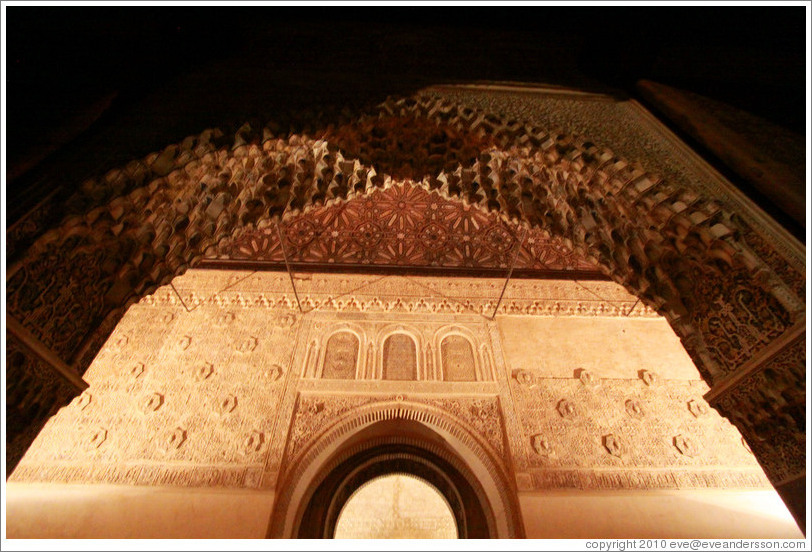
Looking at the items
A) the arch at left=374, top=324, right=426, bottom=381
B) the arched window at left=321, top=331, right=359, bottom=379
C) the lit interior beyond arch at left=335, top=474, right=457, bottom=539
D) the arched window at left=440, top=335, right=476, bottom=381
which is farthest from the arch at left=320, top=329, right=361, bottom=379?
the lit interior beyond arch at left=335, top=474, right=457, bottom=539

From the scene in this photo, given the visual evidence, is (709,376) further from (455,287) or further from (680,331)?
(455,287)

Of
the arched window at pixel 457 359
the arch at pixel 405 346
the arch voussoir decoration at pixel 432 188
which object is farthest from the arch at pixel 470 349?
the arch voussoir decoration at pixel 432 188

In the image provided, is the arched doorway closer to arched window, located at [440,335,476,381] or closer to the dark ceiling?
arched window, located at [440,335,476,381]

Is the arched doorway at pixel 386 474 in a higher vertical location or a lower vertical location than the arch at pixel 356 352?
lower

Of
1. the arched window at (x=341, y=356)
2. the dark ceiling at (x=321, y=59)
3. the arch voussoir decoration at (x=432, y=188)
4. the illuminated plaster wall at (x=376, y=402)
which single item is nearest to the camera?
the arch voussoir decoration at (x=432, y=188)

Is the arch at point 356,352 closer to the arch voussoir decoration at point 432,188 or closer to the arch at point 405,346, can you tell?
the arch at point 405,346

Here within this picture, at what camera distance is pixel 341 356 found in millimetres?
3387

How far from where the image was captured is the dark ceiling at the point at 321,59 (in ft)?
5.39

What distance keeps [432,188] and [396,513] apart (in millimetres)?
5972

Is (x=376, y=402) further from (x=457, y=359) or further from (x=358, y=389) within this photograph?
(x=457, y=359)

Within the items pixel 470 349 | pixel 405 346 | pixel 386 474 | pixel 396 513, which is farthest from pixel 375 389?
pixel 396 513

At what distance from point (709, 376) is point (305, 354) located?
2.77 m

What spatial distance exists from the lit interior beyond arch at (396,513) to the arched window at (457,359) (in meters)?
3.75

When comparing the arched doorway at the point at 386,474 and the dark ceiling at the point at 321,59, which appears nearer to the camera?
the dark ceiling at the point at 321,59
